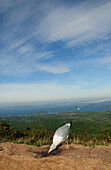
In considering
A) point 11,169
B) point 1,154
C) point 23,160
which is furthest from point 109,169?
point 1,154

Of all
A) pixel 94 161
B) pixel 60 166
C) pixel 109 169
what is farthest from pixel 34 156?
pixel 109 169

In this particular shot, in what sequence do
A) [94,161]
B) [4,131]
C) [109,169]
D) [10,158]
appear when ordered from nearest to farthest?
[109,169] → [94,161] → [10,158] → [4,131]

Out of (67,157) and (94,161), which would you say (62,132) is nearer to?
(67,157)

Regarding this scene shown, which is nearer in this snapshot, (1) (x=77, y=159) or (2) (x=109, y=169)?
(2) (x=109, y=169)

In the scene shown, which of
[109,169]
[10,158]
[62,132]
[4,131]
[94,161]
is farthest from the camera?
[4,131]

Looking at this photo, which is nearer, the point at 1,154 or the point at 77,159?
the point at 77,159

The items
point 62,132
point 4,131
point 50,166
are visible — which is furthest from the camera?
point 4,131

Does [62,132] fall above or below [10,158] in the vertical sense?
above

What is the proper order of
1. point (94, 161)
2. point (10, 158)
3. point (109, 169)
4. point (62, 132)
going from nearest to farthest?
1. point (109, 169)
2. point (94, 161)
3. point (10, 158)
4. point (62, 132)

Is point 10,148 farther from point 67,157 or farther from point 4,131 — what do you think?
point 4,131
